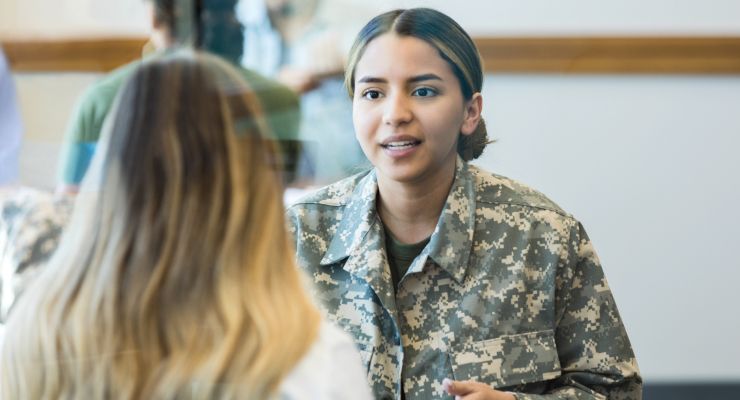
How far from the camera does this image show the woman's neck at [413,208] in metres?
1.47

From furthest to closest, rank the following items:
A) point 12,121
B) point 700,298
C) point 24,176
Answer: point 700,298 → point 12,121 → point 24,176

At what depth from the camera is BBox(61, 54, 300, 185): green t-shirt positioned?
139cm

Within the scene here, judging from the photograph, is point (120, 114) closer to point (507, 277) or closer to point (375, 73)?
point (375, 73)

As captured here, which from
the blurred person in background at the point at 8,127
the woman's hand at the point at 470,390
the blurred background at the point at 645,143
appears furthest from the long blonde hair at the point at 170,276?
the blurred background at the point at 645,143

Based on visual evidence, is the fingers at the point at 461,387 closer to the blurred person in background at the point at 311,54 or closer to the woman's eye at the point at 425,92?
the woman's eye at the point at 425,92

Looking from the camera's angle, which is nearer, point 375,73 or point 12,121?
point 375,73

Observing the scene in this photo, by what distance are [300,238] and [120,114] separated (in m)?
0.56

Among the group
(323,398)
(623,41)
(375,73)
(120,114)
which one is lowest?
(323,398)

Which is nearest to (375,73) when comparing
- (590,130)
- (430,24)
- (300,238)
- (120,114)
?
(430,24)

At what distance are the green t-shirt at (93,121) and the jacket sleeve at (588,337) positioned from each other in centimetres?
44

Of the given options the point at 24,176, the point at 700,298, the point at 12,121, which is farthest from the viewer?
the point at 700,298

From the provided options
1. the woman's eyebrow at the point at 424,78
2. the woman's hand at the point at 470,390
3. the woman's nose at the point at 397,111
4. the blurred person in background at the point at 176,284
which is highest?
the woman's eyebrow at the point at 424,78

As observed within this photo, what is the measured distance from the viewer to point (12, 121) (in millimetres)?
1980

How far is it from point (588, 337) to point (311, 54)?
3.55ft
